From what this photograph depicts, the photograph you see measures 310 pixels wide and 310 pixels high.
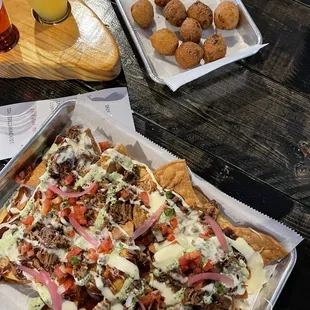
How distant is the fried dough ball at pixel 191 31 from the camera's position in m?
2.46

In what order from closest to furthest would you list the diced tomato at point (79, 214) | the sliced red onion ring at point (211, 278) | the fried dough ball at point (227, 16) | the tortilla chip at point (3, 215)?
the sliced red onion ring at point (211, 278) < the diced tomato at point (79, 214) < the tortilla chip at point (3, 215) < the fried dough ball at point (227, 16)

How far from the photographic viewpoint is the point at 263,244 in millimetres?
1959

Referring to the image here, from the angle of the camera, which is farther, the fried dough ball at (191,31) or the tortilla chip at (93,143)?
the fried dough ball at (191,31)

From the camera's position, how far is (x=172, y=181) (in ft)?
6.79

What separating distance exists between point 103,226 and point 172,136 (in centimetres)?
62

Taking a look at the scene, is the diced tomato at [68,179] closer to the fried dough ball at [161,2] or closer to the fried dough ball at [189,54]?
the fried dough ball at [189,54]

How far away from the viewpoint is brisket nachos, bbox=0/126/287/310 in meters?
1.87

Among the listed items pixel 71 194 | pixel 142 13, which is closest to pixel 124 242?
pixel 71 194

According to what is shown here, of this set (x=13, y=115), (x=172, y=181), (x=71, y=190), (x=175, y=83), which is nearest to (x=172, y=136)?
(x=175, y=83)

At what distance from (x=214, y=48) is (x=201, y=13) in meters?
0.21

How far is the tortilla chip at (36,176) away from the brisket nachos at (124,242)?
0.22ft

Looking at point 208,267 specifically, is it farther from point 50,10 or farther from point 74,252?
point 50,10

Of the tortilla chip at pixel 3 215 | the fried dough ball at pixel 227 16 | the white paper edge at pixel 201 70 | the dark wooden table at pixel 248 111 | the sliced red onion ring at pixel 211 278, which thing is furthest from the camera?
the fried dough ball at pixel 227 16

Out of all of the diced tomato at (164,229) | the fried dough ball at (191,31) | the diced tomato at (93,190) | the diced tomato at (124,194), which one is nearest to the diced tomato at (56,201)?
the diced tomato at (93,190)
